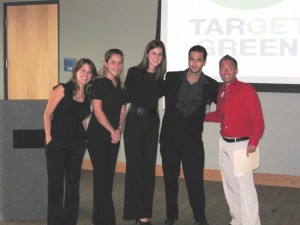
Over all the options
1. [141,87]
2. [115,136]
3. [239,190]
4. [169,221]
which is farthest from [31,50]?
[239,190]

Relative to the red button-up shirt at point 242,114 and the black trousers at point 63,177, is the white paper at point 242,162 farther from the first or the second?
the black trousers at point 63,177

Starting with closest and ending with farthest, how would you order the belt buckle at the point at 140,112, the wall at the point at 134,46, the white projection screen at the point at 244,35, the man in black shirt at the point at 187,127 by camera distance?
the belt buckle at the point at 140,112 < the man in black shirt at the point at 187,127 < the white projection screen at the point at 244,35 < the wall at the point at 134,46

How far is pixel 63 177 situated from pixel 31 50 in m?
3.96

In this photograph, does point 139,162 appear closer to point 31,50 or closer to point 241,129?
point 241,129

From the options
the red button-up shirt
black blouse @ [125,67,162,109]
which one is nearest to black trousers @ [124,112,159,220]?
black blouse @ [125,67,162,109]

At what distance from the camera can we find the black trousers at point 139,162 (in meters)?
3.84

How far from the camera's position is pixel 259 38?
5.56 meters

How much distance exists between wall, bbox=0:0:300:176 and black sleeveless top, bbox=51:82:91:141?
2730mm

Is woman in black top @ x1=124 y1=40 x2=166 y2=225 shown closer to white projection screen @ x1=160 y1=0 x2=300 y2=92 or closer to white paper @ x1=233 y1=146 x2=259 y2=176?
white paper @ x1=233 y1=146 x2=259 y2=176

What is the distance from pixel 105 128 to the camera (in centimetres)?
357

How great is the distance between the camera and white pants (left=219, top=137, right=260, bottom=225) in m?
3.60

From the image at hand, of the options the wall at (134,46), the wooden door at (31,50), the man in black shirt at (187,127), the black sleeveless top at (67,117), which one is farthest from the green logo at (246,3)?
the black sleeveless top at (67,117)

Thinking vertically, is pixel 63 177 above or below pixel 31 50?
below

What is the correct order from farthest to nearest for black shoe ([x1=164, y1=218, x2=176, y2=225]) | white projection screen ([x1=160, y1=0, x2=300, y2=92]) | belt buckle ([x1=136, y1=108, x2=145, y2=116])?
1. white projection screen ([x1=160, y1=0, x2=300, y2=92])
2. black shoe ([x1=164, y1=218, x2=176, y2=225])
3. belt buckle ([x1=136, y1=108, x2=145, y2=116])
